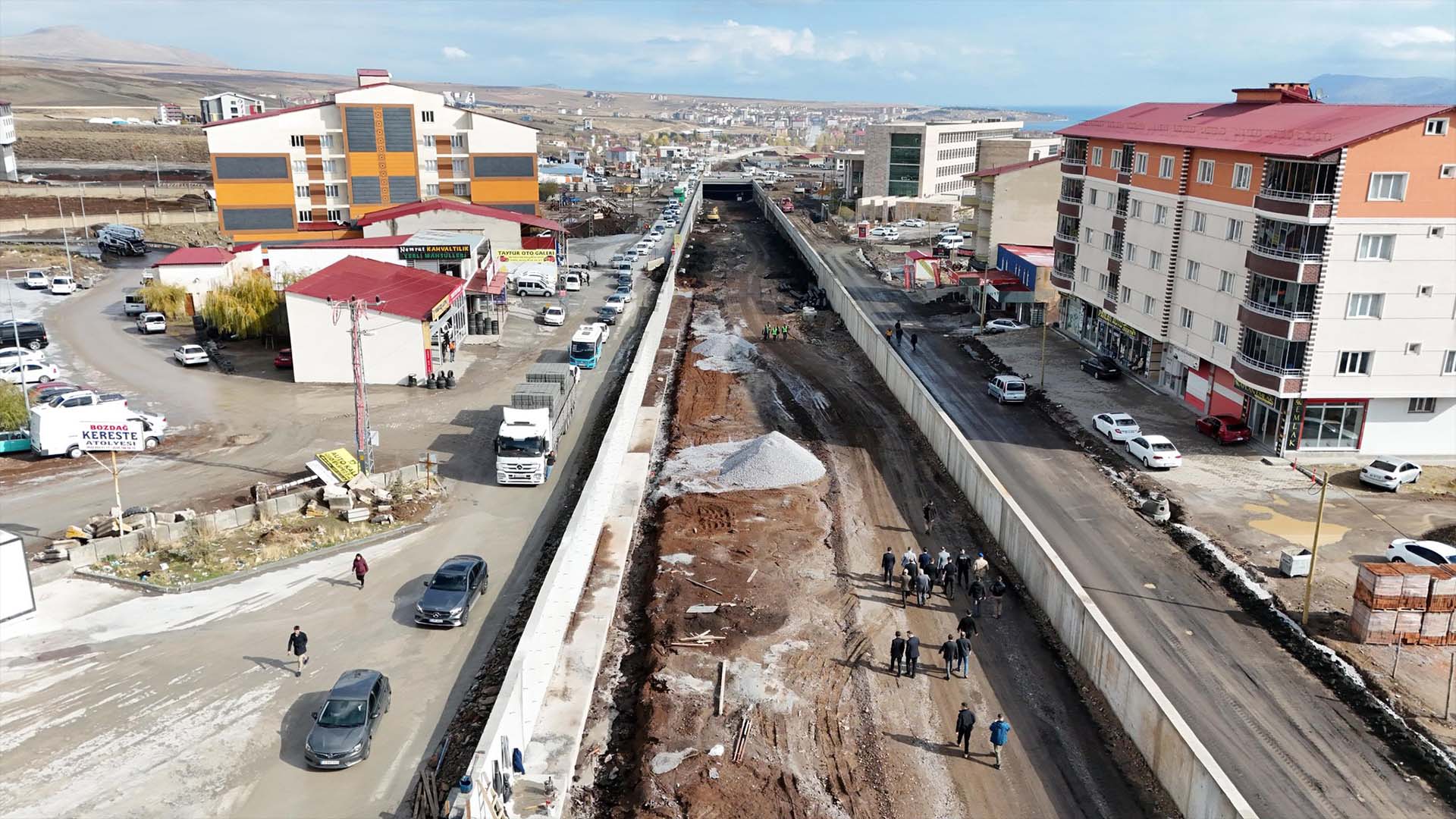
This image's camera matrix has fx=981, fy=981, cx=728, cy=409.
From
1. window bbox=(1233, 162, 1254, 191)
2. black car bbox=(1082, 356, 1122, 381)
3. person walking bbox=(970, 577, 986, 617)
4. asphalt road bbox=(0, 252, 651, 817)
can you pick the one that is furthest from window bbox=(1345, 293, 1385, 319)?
asphalt road bbox=(0, 252, 651, 817)

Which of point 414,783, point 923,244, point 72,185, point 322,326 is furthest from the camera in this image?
point 72,185

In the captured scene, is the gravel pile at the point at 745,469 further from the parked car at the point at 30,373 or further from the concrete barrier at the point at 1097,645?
the parked car at the point at 30,373

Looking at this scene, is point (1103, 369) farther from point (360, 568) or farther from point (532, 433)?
point (360, 568)

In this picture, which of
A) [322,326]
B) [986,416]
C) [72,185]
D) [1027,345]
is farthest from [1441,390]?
[72,185]

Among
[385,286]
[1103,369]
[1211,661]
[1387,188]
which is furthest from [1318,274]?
[385,286]

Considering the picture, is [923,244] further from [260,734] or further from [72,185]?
[72,185]

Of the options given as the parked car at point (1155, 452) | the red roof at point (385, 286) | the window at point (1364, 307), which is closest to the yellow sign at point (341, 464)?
the red roof at point (385, 286)
